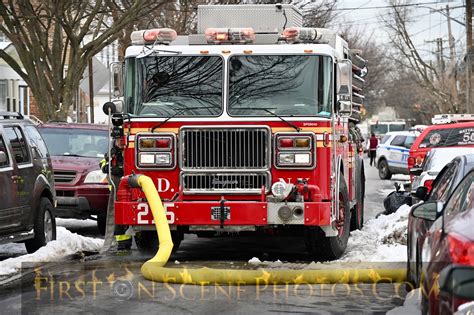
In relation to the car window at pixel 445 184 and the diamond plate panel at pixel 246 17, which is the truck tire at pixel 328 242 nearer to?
the diamond plate panel at pixel 246 17

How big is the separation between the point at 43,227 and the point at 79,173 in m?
2.78

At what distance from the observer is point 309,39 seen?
12219 mm

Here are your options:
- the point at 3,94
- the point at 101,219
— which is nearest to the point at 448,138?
the point at 101,219

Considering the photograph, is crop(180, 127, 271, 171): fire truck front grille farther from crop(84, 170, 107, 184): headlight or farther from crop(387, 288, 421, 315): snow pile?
crop(84, 170, 107, 184): headlight

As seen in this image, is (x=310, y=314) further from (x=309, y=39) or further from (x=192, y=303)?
(x=309, y=39)

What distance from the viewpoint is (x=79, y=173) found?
1620 centimetres

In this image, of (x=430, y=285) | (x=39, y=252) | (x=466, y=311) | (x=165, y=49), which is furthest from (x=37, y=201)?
(x=466, y=311)

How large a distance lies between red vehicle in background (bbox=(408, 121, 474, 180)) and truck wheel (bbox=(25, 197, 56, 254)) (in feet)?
37.4

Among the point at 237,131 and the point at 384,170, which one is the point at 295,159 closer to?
the point at 237,131

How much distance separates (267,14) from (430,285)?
7.18 meters

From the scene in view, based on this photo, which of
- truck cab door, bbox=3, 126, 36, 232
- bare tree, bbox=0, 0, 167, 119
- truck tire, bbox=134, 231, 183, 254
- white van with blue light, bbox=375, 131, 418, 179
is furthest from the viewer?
white van with blue light, bbox=375, 131, 418, 179

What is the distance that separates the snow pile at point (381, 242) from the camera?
12.1 meters

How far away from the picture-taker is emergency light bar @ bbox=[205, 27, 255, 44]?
12.2 m

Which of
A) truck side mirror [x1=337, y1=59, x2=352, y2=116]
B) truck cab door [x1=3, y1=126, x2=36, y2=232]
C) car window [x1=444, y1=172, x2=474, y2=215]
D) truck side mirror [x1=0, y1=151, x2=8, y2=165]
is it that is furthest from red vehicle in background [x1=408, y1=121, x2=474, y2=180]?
car window [x1=444, y1=172, x2=474, y2=215]
